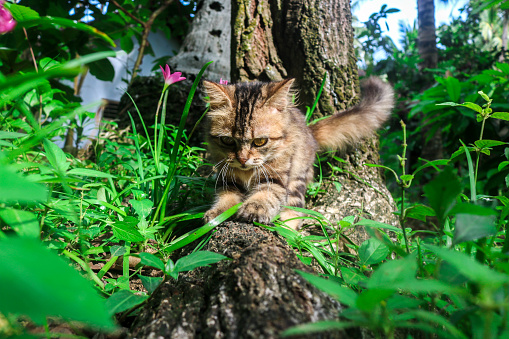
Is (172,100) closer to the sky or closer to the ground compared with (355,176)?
closer to the sky

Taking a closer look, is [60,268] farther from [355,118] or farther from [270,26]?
[270,26]

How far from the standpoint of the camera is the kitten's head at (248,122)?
196 centimetres

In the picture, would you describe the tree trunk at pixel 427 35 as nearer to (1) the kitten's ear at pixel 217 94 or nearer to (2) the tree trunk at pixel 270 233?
(2) the tree trunk at pixel 270 233

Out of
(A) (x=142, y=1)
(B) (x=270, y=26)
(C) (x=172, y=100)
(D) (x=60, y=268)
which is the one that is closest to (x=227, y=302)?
(D) (x=60, y=268)

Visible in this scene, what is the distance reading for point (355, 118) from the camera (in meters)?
2.40

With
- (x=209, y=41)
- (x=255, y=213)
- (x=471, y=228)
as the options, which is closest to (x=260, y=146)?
(x=255, y=213)

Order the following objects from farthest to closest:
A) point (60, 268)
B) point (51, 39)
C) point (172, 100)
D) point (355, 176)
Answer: point (172, 100), point (51, 39), point (355, 176), point (60, 268)

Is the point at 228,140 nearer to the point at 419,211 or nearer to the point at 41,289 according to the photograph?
the point at 419,211

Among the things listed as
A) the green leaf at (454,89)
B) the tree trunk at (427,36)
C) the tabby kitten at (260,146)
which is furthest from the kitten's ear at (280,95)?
the tree trunk at (427,36)

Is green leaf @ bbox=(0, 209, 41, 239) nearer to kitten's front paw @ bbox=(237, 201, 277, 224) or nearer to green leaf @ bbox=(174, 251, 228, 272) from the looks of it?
green leaf @ bbox=(174, 251, 228, 272)

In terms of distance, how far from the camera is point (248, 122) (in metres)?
1.97

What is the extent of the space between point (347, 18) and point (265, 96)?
4.33 ft

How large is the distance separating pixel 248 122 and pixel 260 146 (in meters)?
0.17

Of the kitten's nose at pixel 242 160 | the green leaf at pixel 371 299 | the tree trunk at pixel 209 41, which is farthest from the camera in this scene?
the tree trunk at pixel 209 41
